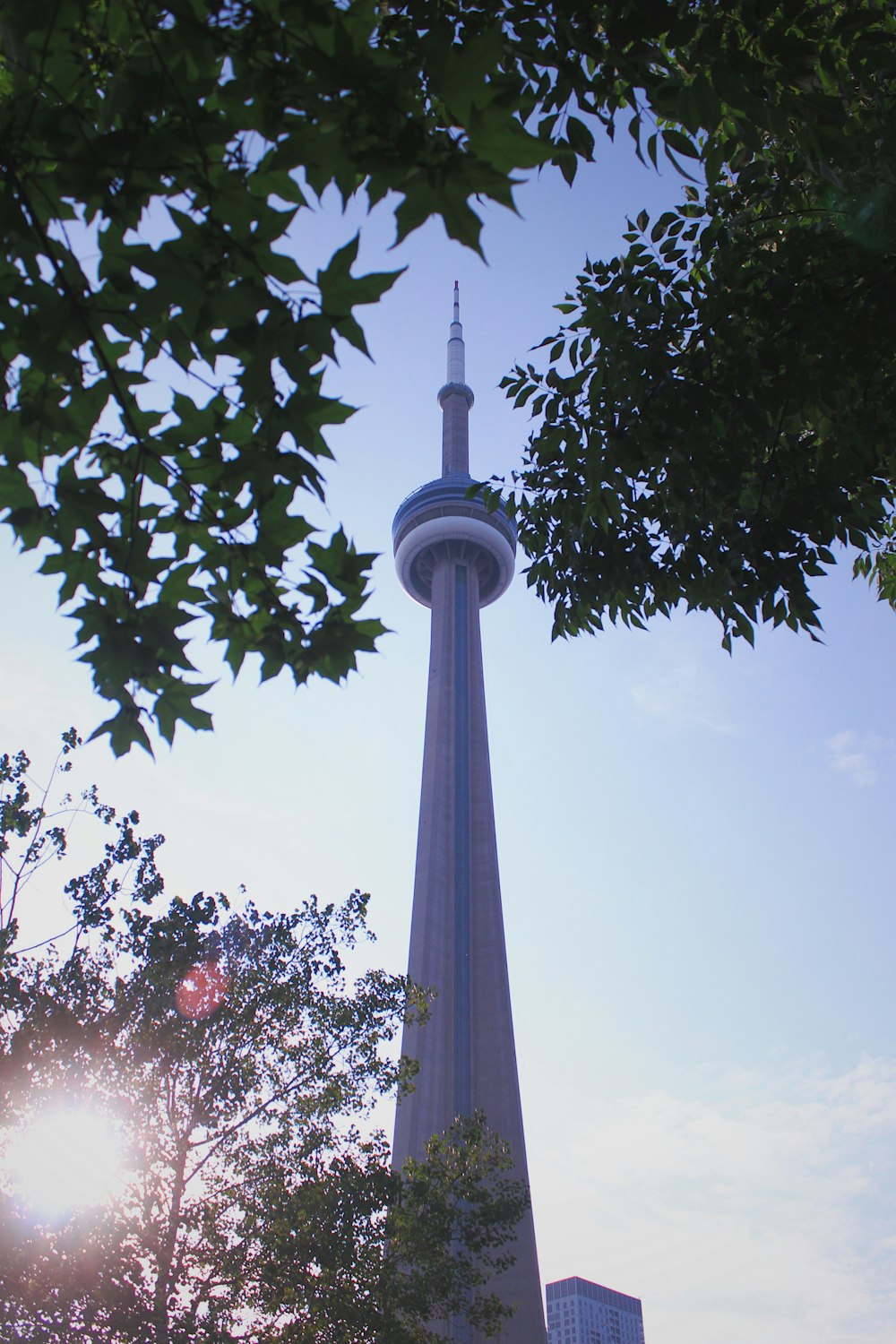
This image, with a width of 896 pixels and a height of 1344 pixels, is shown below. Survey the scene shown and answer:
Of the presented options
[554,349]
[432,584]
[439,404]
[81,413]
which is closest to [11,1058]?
[554,349]

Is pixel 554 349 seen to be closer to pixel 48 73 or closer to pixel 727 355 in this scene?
pixel 727 355

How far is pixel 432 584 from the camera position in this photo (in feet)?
224

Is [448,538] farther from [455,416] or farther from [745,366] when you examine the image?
[745,366]

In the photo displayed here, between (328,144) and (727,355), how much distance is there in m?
3.96

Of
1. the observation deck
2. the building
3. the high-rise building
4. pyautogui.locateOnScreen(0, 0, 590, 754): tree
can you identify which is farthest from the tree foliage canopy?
the building

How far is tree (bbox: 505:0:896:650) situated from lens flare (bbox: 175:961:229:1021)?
1273 cm

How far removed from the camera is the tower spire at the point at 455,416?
227 feet

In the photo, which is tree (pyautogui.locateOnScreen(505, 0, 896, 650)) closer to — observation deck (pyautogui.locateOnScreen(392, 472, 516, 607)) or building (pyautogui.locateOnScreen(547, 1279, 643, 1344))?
observation deck (pyautogui.locateOnScreen(392, 472, 516, 607))

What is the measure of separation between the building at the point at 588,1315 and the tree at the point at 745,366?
14178cm

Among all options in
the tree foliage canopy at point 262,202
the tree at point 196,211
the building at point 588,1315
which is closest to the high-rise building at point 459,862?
the tree foliage canopy at point 262,202

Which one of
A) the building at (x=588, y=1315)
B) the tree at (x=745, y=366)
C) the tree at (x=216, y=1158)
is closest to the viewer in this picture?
the tree at (x=745, y=366)

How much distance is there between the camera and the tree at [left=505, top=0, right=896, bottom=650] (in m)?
4.86

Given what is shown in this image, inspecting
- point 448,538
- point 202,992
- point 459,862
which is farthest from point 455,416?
point 202,992

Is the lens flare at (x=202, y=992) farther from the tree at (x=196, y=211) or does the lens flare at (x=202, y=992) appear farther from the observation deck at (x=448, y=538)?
the observation deck at (x=448, y=538)
